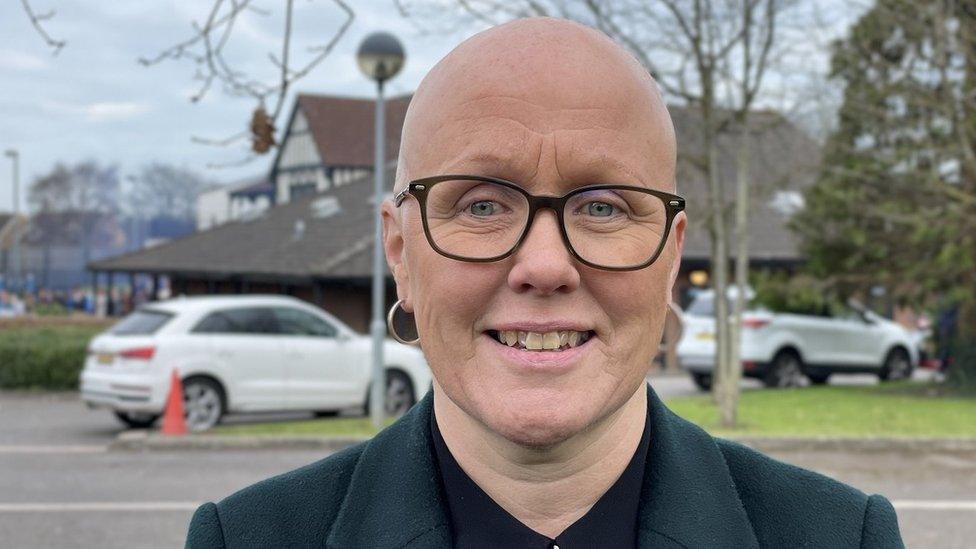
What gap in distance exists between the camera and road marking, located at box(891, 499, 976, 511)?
9.97 meters

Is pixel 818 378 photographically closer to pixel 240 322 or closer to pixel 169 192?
pixel 240 322

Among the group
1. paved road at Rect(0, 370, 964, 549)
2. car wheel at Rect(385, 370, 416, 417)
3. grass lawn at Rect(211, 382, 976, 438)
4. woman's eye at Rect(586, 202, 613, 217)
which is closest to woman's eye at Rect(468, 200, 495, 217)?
woman's eye at Rect(586, 202, 613, 217)

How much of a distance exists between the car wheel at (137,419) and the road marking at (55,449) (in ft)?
4.31

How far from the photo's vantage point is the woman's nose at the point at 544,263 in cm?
148

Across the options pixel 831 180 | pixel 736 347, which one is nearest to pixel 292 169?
pixel 831 180

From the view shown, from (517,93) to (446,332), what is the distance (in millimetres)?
308

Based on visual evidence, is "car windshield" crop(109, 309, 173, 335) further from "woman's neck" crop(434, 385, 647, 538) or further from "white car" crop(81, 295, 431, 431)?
"woman's neck" crop(434, 385, 647, 538)

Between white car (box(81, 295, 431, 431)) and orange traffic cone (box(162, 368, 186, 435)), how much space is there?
34cm

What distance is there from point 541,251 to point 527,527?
0.38 metres

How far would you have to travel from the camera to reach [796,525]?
166 centimetres

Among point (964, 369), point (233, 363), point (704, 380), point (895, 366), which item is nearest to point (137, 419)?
point (233, 363)

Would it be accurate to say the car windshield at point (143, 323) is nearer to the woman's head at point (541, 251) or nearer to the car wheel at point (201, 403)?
the car wheel at point (201, 403)

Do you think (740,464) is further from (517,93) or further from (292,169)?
(292,169)

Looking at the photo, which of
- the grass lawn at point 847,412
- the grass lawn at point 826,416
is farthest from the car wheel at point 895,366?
the grass lawn at point 826,416
